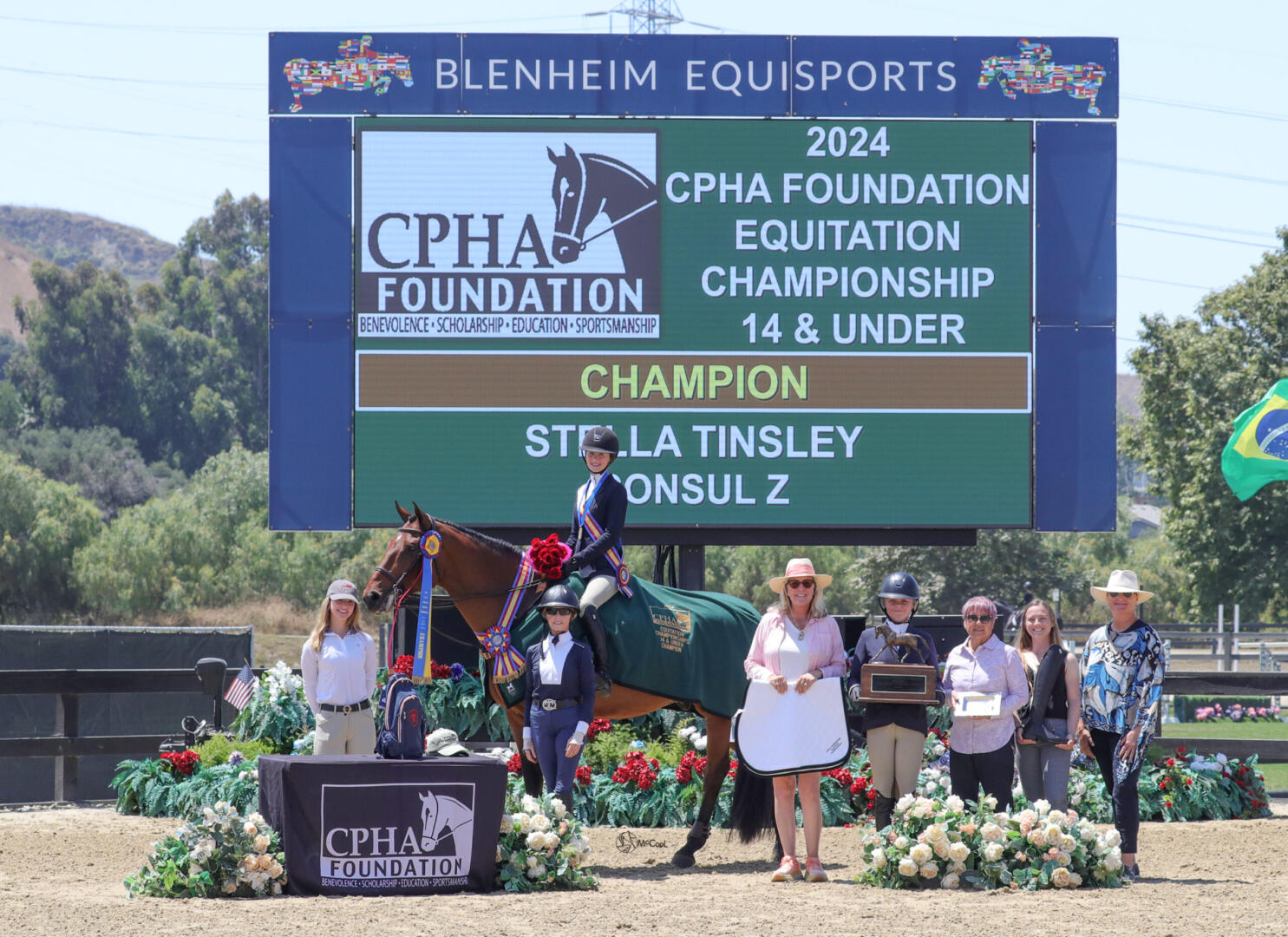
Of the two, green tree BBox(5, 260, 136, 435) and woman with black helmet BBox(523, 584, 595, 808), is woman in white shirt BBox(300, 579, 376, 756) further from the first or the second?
green tree BBox(5, 260, 136, 435)

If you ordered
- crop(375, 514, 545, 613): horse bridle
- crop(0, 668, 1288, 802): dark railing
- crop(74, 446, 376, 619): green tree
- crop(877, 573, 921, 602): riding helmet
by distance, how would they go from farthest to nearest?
1. crop(74, 446, 376, 619): green tree
2. crop(0, 668, 1288, 802): dark railing
3. crop(375, 514, 545, 613): horse bridle
4. crop(877, 573, 921, 602): riding helmet

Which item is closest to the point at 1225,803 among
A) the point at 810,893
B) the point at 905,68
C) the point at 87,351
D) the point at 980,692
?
the point at 980,692

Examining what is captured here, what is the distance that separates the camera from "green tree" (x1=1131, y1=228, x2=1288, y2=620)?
105 feet

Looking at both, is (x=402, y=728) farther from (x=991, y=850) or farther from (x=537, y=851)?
(x=991, y=850)

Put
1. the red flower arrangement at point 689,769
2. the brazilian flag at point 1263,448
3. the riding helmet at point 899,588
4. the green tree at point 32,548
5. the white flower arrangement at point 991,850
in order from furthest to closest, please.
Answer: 1. the green tree at point 32,548
2. the brazilian flag at point 1263,448
3. the red flower arrangement at point 689,769
4. the riding helmet at point 899,588
5. the white flower arrangement at point 991,850

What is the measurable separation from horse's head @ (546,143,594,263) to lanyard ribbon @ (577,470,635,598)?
13.2ft

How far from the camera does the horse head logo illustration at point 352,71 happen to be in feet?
41.2

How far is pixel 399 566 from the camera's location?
324 inches

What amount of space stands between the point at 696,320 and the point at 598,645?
4567 millimetres

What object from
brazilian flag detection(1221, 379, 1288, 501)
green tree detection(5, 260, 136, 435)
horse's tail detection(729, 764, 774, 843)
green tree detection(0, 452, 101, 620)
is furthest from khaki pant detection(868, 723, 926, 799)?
green tree detection(5, 260, 136, 435)

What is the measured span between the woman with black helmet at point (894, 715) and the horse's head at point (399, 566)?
2305 millimetres

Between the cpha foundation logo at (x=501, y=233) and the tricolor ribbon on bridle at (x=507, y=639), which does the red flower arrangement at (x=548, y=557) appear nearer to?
the tricolor ribbon on bridle at (x=507, y=639)

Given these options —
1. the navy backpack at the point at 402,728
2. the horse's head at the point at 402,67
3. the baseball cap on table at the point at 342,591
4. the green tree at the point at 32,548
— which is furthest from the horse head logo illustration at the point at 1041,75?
the green tree at the point at 32,548

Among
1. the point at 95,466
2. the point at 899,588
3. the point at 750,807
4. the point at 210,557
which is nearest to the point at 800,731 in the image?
the point at 899,588
